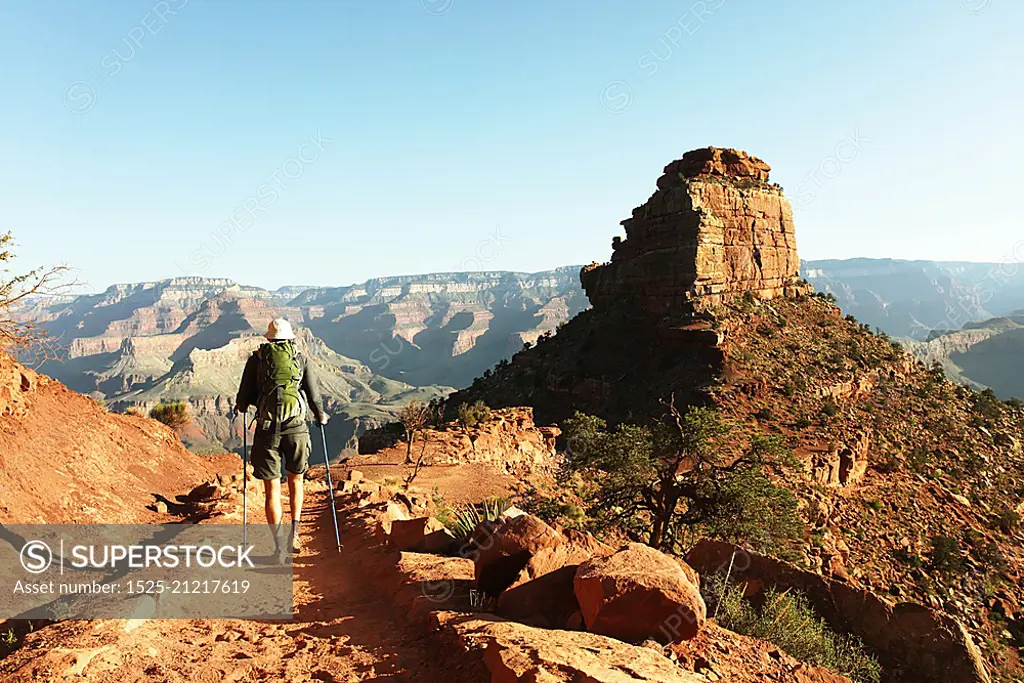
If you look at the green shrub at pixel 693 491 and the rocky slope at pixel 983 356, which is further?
the rocky slope at pixel 983 356

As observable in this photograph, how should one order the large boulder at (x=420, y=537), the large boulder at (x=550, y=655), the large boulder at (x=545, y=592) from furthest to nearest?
the large boulder at (x=420, y=537) < the large boulder at (x=545, y=592) < the large boulder at (x=550, y=655)

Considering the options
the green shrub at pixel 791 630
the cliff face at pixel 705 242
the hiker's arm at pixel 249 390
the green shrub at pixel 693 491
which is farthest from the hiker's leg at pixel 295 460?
the cliff face at pixel 705 242

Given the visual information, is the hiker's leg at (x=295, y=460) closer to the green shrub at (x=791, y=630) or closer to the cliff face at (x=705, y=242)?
the green shrub at (x=791, y=630)

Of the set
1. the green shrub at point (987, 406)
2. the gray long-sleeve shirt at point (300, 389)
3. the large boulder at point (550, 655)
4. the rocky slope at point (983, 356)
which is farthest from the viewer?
the rocky slope at point (983, 356)

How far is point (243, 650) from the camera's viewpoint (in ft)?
13.9

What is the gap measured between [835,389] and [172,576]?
35016 mm

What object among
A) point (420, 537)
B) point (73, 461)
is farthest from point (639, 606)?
point (73, 461)

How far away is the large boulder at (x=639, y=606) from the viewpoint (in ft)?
14.8

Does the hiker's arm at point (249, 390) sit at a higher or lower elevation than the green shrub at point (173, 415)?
higher

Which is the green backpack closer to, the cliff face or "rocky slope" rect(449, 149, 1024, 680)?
"rocky slope" rect(449, 149, 1024, 680)

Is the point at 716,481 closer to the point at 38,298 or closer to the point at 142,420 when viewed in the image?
the point at 142,420

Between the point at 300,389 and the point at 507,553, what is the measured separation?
A: 3184 millimetres

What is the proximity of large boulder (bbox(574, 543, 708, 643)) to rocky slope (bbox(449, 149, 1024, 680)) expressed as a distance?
47.1ft

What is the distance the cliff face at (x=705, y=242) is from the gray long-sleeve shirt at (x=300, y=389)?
3561 centimetres
